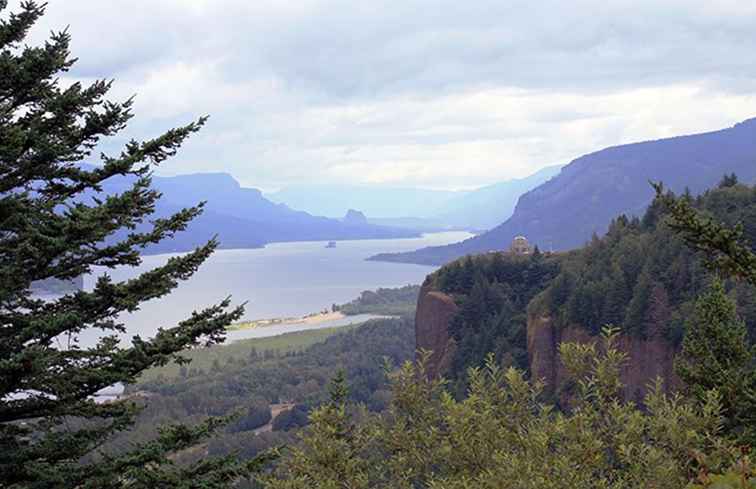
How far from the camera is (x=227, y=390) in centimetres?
11481

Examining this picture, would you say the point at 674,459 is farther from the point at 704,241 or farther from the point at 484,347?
the point at 484,347

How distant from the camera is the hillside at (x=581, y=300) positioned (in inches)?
2149

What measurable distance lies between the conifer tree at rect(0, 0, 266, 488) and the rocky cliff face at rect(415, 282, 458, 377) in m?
68.8

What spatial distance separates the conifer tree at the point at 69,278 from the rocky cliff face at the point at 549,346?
2452 cm

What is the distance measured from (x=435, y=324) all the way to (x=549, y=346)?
66.7 ft

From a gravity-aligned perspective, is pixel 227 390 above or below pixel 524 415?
below

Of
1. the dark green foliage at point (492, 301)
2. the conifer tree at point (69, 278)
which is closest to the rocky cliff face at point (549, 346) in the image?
the dark green foliage at point (492, 301)

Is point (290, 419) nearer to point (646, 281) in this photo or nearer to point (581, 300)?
point (581, 300)

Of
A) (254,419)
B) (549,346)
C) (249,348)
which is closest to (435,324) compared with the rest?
(549,346)

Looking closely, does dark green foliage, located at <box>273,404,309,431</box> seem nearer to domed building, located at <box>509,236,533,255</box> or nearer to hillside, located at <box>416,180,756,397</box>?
hillside, located at <box>416,180,756,397</box>

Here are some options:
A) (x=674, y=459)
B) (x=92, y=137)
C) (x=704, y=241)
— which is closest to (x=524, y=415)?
(x=674, y=459)

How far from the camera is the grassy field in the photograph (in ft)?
462

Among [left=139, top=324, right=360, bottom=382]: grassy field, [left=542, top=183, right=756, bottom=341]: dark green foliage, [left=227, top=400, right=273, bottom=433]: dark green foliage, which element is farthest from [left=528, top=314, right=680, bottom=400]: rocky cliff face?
[left=139, top=324, right=360, bottom=382]: grassy field

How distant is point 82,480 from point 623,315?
182 feet
